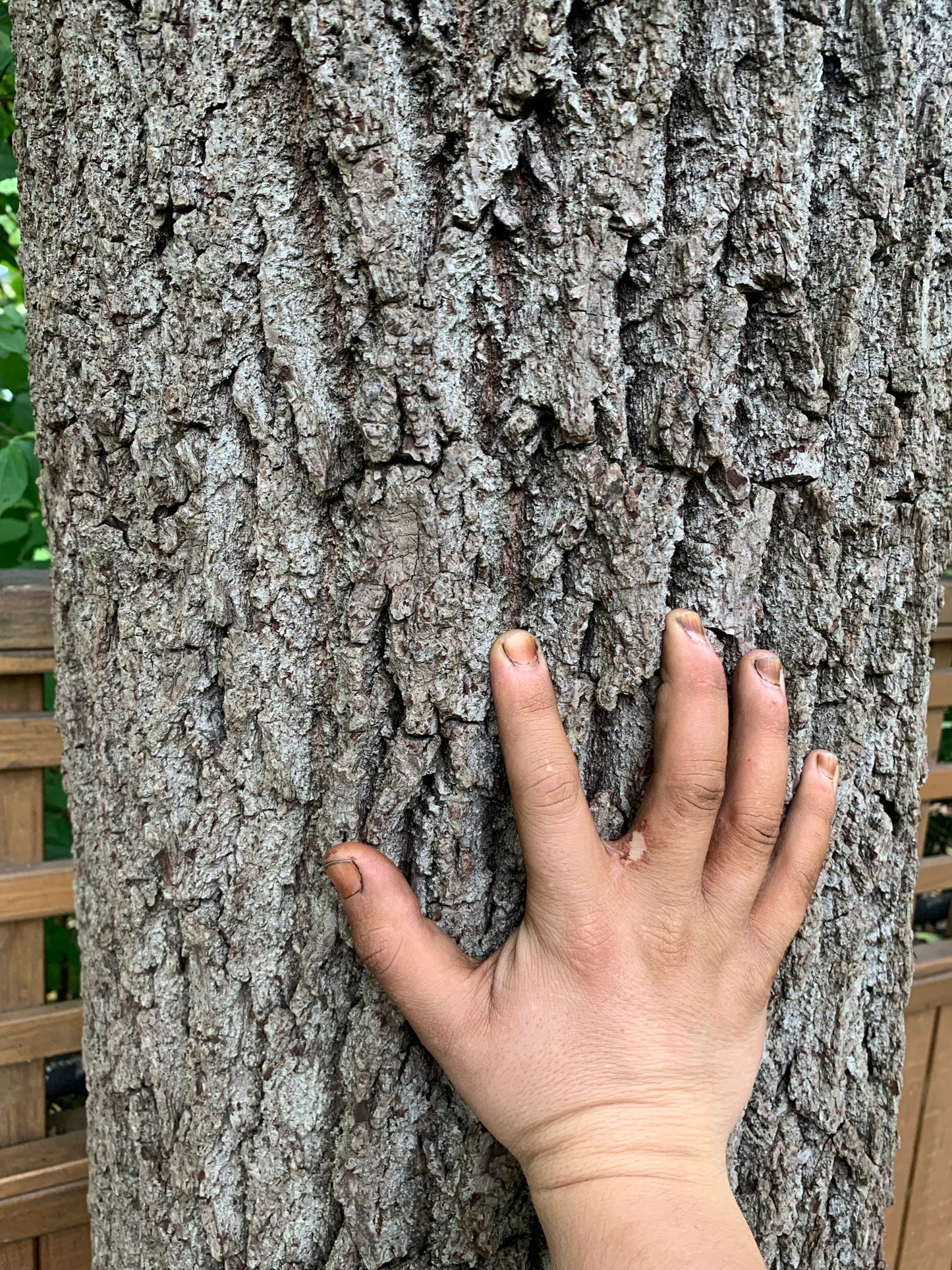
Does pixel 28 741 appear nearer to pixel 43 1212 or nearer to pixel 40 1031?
pixel 40 1031

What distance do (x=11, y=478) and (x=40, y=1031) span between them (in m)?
1.01

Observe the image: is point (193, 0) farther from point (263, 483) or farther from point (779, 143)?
point (779, 143)

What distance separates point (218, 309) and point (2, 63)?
119 cm

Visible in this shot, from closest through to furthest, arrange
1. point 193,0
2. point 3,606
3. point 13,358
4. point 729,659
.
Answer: point 193,0
point 729,659
point 3,606
point 13,358

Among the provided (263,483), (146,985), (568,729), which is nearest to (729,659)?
(568,729)

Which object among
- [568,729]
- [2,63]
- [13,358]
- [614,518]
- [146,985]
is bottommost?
[146,985]

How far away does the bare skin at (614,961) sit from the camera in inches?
31.5

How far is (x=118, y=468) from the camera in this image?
900 mm

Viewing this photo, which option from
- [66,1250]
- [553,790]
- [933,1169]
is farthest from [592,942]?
[933,1169]

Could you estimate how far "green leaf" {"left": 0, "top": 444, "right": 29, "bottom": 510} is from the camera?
62.4 inches

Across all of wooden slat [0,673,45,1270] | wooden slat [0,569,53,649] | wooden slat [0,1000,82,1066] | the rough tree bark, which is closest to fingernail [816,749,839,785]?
the rough tree bark

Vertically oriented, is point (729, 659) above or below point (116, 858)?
above

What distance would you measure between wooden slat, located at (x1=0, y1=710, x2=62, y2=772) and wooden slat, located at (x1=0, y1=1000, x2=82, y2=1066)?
1.55ft

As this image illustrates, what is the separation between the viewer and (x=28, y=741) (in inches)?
62.1
